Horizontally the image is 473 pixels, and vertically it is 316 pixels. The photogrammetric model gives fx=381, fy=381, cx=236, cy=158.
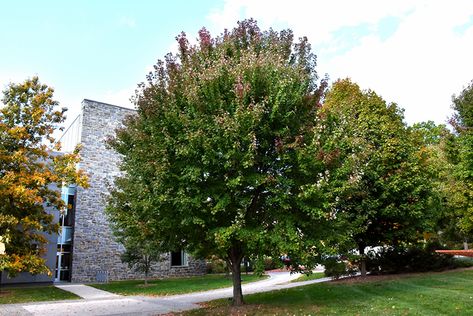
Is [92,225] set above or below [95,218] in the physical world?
below

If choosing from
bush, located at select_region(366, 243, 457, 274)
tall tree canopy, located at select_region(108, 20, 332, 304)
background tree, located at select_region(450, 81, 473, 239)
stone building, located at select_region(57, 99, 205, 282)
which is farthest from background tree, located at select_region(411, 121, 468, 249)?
stone building, located at select_region(57, 99, 205, 282)

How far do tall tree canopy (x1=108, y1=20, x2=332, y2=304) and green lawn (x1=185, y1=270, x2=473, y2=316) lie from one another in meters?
1.49

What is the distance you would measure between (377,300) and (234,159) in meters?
5.65

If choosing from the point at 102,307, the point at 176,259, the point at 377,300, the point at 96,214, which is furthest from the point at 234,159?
the point at 176,259

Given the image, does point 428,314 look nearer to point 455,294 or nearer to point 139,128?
point 455,294

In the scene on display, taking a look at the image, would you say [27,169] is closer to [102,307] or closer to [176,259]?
[102,307]

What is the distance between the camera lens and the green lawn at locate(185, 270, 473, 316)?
9.04m

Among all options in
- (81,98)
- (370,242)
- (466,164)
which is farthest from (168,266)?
(466,164)

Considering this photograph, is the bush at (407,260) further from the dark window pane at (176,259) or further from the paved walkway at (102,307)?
the dark window pane at (176,259)

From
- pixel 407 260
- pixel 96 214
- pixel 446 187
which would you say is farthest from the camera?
pixel 96 214

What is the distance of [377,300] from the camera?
34.0 feet

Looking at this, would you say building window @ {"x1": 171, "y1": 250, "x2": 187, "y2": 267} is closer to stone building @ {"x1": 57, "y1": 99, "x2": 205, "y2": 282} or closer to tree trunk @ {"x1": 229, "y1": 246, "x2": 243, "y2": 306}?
stone building @ {"x1": 57, "y1": 99, "x2": 205, "y2": 282}

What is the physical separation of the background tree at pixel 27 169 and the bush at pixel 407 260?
1346 cm

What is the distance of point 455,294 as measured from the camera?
1021cm
